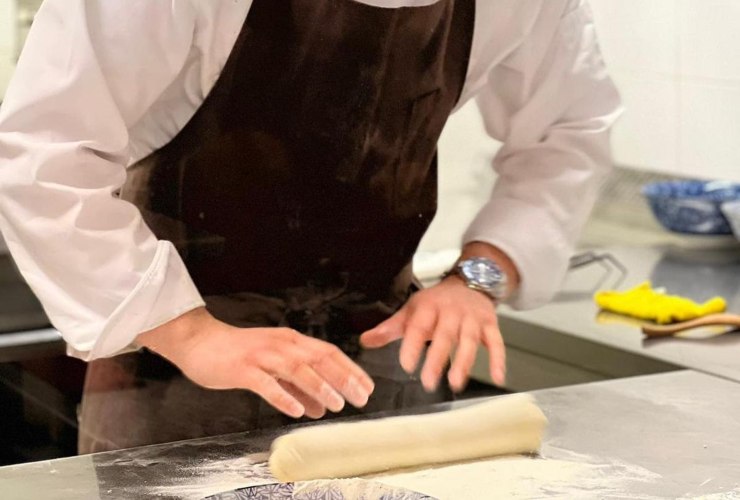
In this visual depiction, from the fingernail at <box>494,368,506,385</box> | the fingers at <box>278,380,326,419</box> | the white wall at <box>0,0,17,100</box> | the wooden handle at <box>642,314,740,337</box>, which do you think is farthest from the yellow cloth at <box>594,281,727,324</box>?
the white wall at <box>0,0,17,100</box>

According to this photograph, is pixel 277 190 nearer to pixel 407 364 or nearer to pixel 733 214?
pixel 407 364

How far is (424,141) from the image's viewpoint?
40.3 inches

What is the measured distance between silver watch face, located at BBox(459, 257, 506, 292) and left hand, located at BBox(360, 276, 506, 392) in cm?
3

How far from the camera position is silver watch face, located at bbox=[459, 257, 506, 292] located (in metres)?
1.05

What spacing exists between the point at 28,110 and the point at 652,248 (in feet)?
3.55

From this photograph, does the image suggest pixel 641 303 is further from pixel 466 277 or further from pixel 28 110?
pixel 28 110

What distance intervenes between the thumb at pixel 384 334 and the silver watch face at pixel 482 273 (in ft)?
0.34

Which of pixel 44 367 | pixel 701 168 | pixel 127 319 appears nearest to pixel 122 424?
pixel 127 319

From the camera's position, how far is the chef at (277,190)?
83 centimetres

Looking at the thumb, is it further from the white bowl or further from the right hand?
the white bowl

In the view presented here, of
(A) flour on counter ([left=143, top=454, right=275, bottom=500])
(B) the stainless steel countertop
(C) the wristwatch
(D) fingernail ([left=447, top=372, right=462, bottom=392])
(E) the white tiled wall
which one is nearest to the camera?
(A) flour on counter ([left=143, top=454, right=275, bottom=500])

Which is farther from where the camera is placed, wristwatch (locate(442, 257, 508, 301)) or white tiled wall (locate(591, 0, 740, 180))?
white tiled wall (locate(591, 0, 740, 180))

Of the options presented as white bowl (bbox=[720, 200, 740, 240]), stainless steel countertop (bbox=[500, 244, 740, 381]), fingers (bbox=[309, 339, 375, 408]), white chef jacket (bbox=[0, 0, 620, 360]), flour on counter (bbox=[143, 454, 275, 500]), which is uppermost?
white chef jacket (bbox=[0, 0, 620, 360])

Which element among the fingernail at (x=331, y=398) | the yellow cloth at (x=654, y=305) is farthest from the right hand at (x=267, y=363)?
the yellow cloth at (x=654, y=305)
